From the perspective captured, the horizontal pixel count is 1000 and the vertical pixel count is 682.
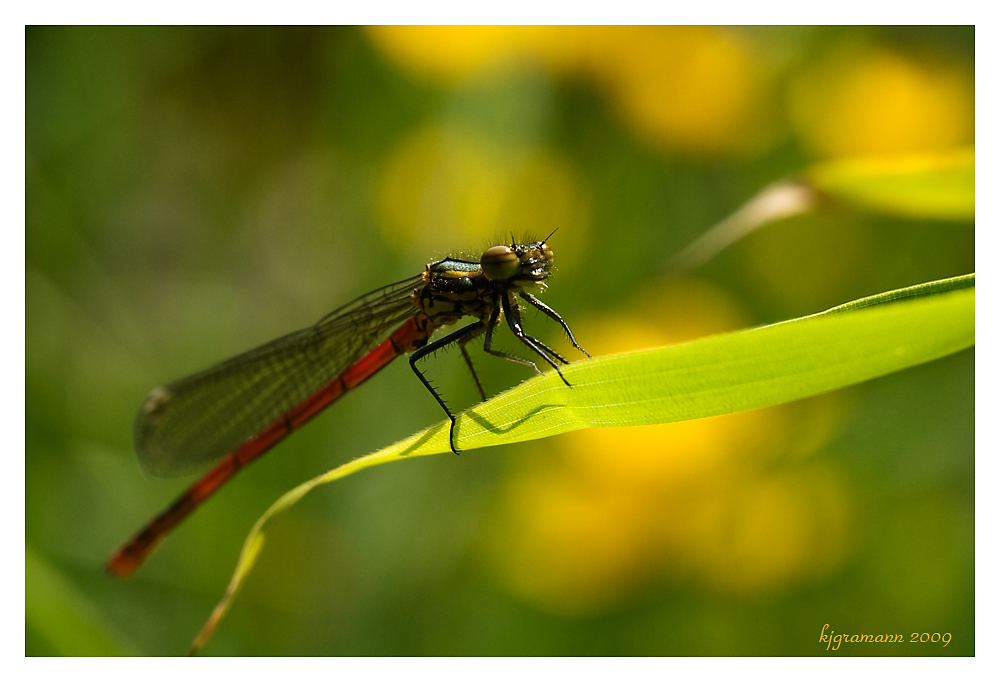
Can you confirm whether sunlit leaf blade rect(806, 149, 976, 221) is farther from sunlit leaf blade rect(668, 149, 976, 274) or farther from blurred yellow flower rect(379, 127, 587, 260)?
blurred yellow flower rect(379, 127, 587, 260)

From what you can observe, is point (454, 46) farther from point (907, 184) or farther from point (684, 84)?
point (907, 184)

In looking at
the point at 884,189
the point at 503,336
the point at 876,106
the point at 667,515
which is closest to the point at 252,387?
the point at 503,336

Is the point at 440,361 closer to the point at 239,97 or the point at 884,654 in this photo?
the point at 884,654

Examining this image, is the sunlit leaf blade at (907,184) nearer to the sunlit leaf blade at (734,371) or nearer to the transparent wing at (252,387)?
the sunlit leaf blade at (734,371)

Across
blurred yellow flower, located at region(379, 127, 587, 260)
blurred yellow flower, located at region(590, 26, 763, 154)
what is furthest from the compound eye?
blurred yellow flower, located at region(590, 26, 763, 154)

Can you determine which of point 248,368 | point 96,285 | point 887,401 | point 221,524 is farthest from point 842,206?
point 96,285

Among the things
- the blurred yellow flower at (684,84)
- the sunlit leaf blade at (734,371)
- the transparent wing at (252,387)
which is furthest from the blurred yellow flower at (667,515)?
the blurred yellow flower at (684,84)
